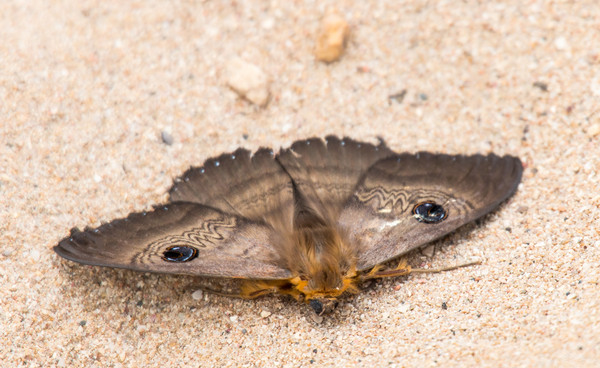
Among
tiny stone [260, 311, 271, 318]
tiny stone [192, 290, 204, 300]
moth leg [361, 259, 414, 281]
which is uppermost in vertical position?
moth leg [361, 259, 414, 281]

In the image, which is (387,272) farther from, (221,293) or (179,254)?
(179,254)

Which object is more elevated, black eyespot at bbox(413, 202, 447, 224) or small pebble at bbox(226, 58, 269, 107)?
small pebble at bbox(226, 58, 269, 107)

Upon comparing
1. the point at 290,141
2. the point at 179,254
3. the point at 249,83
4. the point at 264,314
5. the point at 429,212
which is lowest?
the point at 264,314

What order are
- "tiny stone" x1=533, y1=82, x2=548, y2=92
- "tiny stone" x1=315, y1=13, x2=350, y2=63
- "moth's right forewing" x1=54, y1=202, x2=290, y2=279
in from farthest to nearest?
"tiny stone" x1=315, y1=13, x2=350, y2=63
"tiny stone" x1=533, y1=82, x2=548, y2=92
"moth's right forewing" x1=54, y1=202, x2=290, y2=279

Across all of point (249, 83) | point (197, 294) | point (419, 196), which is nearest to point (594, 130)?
point (419, 196)

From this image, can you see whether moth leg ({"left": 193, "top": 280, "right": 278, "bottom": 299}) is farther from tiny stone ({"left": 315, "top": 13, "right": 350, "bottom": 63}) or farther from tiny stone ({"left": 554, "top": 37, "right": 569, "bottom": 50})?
tiny stone ({"left": 554, "top": 37, "right": 569, "bottom": 50})

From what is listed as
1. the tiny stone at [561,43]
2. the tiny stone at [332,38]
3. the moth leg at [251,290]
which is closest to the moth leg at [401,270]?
the moth leg at [251,290]

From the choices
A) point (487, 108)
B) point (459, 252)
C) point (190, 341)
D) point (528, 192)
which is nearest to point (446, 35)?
point (487, 108)

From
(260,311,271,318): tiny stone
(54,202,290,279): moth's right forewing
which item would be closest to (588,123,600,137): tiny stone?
(54,202,290,279): moth's right forewing

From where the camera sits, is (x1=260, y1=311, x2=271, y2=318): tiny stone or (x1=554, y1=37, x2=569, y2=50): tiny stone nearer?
(x1=260, y1=311, x2=271, y2=318): tiny stone
